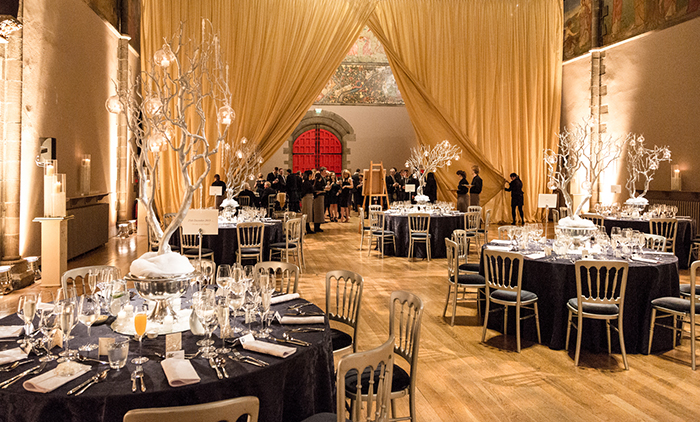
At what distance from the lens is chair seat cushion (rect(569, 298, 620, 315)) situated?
4.14 meters

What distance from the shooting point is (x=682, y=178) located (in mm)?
10727

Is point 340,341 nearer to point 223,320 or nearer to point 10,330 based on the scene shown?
point 223,320

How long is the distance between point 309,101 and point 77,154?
18.7 ft

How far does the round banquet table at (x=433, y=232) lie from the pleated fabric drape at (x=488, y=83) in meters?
5.18

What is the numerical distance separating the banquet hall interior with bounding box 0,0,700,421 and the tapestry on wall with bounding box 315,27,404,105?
8 centimetres

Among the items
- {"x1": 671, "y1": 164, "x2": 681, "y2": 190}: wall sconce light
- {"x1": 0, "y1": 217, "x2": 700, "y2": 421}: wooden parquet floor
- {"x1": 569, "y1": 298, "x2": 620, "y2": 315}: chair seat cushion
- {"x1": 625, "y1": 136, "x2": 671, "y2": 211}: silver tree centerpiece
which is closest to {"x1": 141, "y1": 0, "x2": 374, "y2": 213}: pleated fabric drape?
{"x1": 625, "y1": 136, "x2": 671, "y2": 211}: silver tree centerpiece

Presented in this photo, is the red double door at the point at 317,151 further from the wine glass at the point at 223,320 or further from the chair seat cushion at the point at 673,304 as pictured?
the wine glass at the point at 223,320

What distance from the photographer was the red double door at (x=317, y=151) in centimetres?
2059

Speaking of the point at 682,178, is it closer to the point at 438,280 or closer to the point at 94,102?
the point at 438,280

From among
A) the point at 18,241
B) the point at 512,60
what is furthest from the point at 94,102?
the point at 512,60

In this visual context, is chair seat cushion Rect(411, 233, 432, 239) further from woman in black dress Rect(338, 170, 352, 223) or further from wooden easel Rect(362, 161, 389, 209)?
woman in black dress Rect(338, 170, 352, 223)

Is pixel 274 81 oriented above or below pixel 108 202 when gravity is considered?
above

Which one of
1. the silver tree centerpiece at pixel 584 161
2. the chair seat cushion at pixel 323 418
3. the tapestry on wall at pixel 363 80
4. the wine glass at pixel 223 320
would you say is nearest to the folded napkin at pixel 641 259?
the silver tree centerpiece at pixel 584 161

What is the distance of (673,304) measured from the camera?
4.18 meters
